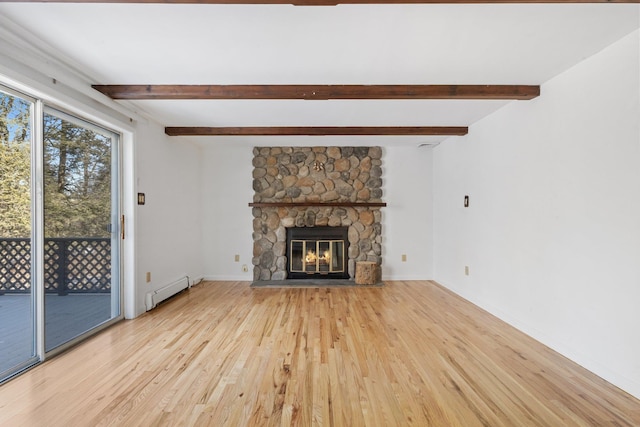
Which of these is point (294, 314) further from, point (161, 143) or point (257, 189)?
point (161, 143)

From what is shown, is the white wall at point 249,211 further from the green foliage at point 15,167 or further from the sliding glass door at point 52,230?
the green foliage at point 15,167

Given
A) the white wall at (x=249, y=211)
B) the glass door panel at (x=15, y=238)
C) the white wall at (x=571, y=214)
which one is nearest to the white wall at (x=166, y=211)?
the white wall at (x=249, y=211)

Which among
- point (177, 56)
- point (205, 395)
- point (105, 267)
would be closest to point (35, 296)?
point (105, 267)

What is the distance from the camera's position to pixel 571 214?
2.31 m

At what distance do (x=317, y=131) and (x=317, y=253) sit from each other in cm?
207

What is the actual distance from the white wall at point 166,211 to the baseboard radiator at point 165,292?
0.20 feet

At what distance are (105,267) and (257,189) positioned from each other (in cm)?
246

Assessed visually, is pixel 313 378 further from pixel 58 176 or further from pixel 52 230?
pixel 58 176

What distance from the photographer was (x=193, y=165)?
15.5 feet

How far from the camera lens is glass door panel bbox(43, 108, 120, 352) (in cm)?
235

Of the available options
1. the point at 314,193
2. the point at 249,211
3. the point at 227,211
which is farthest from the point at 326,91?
the point at 227,211

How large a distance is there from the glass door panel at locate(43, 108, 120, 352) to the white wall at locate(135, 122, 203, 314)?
28cm

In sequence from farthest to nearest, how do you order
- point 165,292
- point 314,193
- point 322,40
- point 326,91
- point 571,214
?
1. point 314,193
2. point 165,292
3. point 326,91
4. point 571,214
5. point 322,40

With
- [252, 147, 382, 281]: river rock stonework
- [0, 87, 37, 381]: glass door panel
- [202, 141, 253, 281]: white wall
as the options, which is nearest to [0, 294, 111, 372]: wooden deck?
[0, 87, 37, 381]: glass door panel
